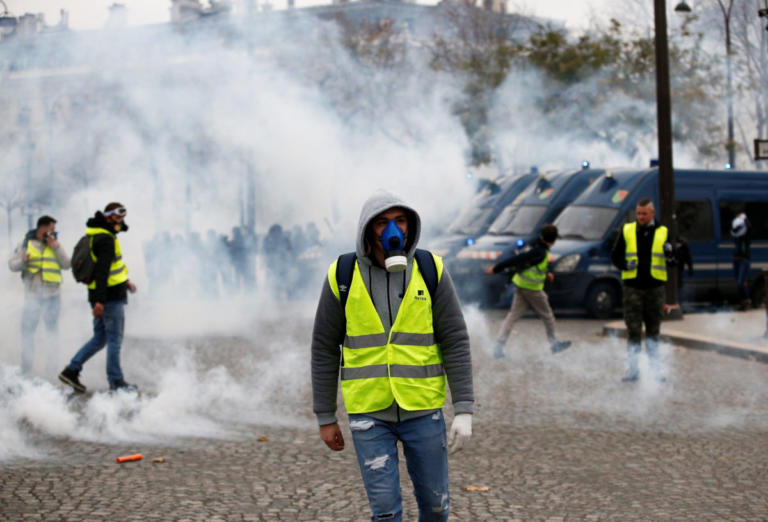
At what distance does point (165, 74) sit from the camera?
1382 cm

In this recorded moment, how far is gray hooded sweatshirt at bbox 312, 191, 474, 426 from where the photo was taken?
336cm

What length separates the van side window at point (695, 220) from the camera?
52.6 feet

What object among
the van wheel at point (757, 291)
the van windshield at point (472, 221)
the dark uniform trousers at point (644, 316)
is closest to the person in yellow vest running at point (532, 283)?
the dark uniform trousers at point (644, 316)

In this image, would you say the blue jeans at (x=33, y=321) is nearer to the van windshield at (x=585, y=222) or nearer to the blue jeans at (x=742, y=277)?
the van windshield at (x=585, y=222)

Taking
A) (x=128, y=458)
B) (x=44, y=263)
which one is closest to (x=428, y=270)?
(x=128, y=458)

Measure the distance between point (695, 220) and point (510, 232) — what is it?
3.06 meters

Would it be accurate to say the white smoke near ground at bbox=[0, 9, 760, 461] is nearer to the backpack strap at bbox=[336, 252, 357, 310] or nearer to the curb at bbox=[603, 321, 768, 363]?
the curb at bbox=[603, 321, 768, 363]

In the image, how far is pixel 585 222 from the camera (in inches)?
614

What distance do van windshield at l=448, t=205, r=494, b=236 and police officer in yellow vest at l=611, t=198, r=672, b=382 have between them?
8682 millimetres

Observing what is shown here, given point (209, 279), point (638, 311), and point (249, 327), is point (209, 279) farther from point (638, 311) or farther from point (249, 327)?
point (638, 311)

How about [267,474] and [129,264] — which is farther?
[129,264]

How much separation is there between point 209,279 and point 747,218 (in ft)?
35.3

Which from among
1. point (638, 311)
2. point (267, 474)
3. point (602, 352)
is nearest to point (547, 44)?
point (602, 352)

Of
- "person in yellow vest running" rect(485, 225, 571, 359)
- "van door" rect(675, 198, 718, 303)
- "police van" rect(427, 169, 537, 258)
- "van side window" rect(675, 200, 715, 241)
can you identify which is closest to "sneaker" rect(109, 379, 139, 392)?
"person in yellow vest running" rect(485, 225, 571, 359)
